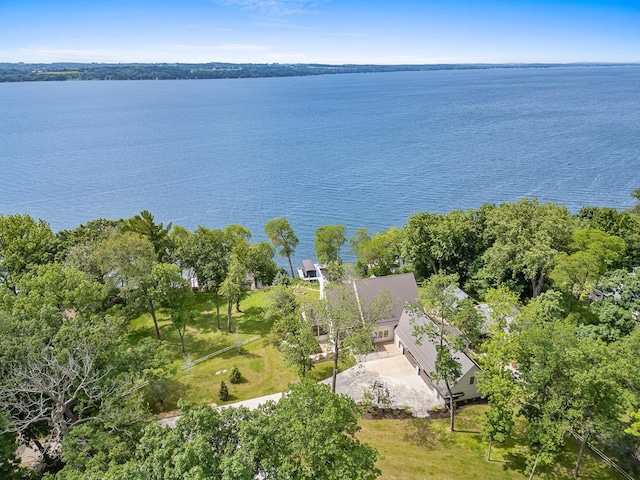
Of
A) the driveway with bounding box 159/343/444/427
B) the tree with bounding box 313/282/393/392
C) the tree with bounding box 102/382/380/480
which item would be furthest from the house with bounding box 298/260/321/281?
the tree with bounding box 102/382/380/480

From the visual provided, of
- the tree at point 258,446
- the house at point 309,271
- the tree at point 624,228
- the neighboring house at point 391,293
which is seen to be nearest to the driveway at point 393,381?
the neighboring house at point 391,293

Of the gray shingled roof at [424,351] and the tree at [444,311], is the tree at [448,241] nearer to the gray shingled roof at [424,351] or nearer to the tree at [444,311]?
the gray shingled roof at [424,351]

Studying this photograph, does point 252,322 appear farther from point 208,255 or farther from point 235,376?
point 235,376

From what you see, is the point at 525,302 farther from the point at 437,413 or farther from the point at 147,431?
the point at 147,431

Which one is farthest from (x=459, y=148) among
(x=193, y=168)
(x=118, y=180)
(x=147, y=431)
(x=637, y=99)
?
(x=637, y=99)

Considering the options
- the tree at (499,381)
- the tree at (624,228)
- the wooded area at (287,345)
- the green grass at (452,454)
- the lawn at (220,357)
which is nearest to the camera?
the wooded area at (287,345)

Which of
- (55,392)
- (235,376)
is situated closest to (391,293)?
(235,376)

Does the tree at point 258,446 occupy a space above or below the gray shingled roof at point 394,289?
above
